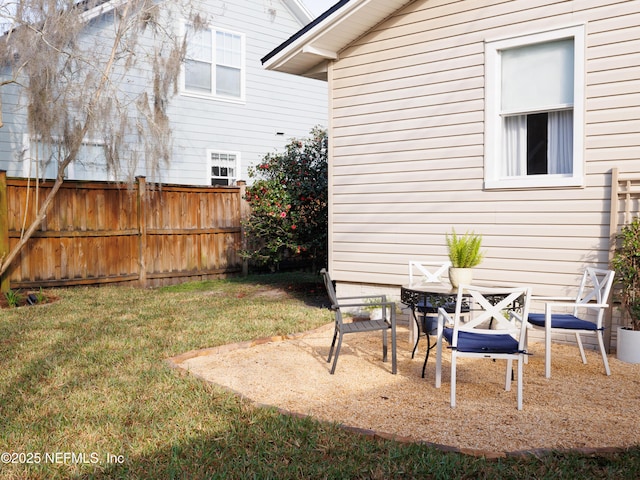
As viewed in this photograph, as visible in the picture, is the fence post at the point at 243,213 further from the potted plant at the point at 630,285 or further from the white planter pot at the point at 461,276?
the potted plant at the point at 630,285

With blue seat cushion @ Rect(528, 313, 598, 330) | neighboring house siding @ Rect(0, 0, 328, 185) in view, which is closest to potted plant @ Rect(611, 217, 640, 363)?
blue seat cushion @ Rect(528, 313, 598, 330)

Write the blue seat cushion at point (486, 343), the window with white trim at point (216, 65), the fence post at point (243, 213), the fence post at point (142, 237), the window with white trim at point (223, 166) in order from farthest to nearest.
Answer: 1. the window with white trim at point (223, 166)
2. the window with white trim at point (216, 65)
3. the fence post at point (243, 213)
4. the fence post at point (142, 237)
5. the blue seat cushion at point (486, 343)

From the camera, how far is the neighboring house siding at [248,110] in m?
13.7

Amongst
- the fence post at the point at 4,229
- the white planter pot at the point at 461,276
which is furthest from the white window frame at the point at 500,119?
the fence post at the point at 4,229

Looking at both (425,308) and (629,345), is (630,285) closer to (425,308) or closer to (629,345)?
(629,345)

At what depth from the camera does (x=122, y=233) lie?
1066 cm

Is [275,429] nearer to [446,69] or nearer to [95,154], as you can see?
[446,69]

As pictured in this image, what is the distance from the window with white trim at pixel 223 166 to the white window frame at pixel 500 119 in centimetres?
881

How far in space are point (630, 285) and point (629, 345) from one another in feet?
1.96

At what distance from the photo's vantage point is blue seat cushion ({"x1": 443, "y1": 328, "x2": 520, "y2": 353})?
4.20 meters

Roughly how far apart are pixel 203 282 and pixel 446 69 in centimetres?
678

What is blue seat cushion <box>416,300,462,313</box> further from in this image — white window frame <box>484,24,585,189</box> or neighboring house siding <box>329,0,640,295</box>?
white window frame <box>484,24,585,189</box>

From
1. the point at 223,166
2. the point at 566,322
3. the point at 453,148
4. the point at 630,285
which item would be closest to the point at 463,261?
the point at 566,322

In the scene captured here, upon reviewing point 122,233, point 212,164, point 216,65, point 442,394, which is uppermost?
point 216,65
